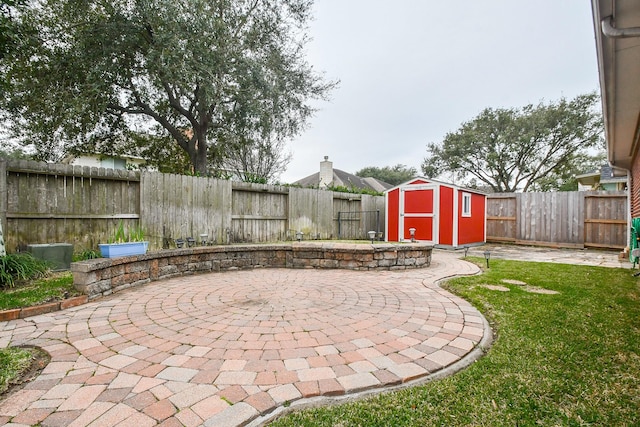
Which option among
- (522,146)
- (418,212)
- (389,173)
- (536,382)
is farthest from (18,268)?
(389,173)

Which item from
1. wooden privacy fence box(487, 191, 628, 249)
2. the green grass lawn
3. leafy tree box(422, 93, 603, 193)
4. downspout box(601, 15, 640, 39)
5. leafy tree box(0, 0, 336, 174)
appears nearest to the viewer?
the green grass lawn

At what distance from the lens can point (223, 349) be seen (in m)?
2.15

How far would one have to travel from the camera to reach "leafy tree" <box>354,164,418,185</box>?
34156 millimetres

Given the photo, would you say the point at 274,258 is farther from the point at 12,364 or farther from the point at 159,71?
the point at 159,71

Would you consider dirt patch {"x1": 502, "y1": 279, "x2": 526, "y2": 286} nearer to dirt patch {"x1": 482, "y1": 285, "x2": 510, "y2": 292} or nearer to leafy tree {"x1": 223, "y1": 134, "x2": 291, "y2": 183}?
dirt patch {"x1": 482, "y1": 285, "x2": 510, "y2": 292}

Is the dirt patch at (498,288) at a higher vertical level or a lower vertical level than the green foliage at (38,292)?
lower

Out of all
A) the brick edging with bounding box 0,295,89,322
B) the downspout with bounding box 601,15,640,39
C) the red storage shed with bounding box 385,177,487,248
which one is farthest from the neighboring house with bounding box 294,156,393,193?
the downspout with bounding box 601,15,640,39

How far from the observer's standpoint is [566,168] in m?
19.0

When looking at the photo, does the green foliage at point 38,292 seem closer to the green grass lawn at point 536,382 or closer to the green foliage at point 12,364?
the green foliage at point 12,364

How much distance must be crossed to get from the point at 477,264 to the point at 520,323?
3.57 meters

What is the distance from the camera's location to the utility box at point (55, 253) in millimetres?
3920

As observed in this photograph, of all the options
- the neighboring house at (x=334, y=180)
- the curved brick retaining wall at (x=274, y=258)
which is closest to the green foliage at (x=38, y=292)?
the curved brick retaining wall at (x=274, y=258)

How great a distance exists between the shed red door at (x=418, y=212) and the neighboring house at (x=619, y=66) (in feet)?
13.9

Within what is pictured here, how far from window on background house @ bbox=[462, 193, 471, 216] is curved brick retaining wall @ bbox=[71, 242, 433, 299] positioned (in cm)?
424
